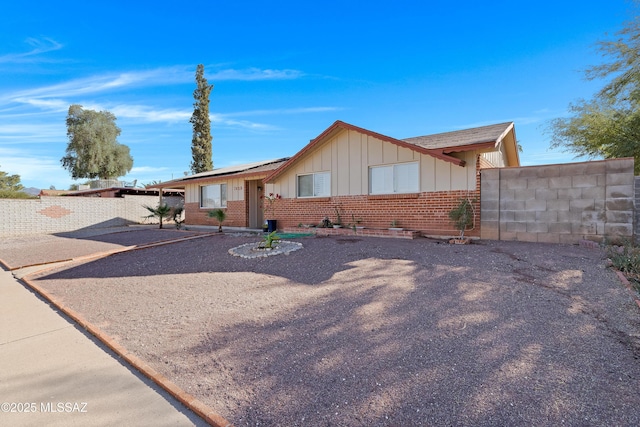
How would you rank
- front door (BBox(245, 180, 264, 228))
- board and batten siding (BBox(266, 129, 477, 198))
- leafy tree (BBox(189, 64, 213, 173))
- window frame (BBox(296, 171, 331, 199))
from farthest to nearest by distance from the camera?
leafy tree (BBox(189, 64, 213, 173))
front door (BBox(245, 180, 264, 228))
window frame (BBox(296, 171, 331, 199))
board and batten siding (BBox(266, 129, 477, 198))

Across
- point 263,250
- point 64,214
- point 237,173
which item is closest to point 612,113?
point 263,250

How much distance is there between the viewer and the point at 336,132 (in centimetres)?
1172

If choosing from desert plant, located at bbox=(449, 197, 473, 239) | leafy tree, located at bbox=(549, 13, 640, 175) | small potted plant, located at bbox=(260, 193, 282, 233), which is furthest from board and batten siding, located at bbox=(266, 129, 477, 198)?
leafy tree, located at bbox=(549, 13, 640, 175)

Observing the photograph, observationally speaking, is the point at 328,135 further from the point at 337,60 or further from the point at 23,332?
the point at 23,332

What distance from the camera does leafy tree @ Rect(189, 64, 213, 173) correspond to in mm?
32188

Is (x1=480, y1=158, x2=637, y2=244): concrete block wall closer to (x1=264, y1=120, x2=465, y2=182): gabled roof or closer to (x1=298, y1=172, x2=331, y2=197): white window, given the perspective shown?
(x1=264, y1=120, x2=465, y2=182): gabled roof

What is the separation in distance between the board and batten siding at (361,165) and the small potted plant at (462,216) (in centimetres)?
54

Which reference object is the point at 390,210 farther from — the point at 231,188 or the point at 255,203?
the point at 231,188

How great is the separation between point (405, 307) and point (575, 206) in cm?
658

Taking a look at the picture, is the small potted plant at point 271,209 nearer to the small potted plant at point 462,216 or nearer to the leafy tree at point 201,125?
the small potted plant at point 462,216

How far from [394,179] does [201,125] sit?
27354 millimetres

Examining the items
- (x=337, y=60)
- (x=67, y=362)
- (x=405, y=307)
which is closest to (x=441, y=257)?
(x=405, y=307)

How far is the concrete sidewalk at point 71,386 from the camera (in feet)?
7.75

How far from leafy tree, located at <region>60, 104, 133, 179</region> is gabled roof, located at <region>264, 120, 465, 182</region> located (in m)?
32.5
